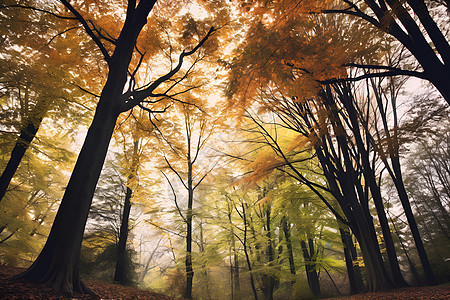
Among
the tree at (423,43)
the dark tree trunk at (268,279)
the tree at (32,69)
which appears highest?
the tree at (32,69)

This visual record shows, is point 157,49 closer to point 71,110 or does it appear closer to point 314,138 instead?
point 71,110

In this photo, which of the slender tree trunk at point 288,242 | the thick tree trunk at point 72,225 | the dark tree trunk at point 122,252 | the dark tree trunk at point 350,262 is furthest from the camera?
the slender tree trunk at point 288,242

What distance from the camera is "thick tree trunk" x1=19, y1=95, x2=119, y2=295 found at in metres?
2.95

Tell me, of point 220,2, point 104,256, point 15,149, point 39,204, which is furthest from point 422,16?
point 39,204

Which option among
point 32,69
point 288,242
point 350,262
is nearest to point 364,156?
point 350,262

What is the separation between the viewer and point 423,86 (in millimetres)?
7984

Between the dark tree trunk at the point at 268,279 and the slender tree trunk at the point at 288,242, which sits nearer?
the dark tree trunk at the point at 268,279

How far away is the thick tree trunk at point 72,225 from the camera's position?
2945mm

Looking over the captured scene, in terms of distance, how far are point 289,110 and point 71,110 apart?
727 centimetres


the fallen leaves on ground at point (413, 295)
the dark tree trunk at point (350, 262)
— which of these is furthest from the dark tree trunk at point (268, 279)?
the fallen leaves on ground at point (413, 295)

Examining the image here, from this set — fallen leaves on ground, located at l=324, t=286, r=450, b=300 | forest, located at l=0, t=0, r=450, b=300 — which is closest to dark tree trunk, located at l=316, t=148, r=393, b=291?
forest, located at l=0, t=0, r=450, b=300

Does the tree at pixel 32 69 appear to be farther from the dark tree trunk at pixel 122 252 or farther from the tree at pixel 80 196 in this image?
the dark tree trunk at pixel 122 252

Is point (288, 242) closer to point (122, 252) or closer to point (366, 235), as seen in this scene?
point (366, 235)

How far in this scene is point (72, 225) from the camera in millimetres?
3215
